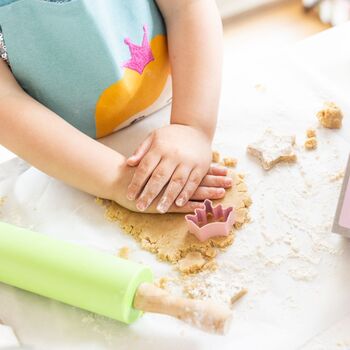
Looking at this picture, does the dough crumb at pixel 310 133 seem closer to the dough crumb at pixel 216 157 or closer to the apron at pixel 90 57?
the dough crumb at pixel 216 157

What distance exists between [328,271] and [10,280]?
1.12ft

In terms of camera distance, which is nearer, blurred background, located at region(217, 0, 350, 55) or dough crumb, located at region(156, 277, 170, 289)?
dough crumb, located at region(156, 277, 170, 289)

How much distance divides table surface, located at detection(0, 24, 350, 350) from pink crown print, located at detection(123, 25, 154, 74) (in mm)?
80

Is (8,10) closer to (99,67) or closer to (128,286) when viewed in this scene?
(99,67)

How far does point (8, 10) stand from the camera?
2.40 feet

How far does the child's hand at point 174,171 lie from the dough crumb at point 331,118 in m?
0.16

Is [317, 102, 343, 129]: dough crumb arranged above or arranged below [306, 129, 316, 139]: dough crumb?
above

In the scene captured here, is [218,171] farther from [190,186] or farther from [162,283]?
[162,283]

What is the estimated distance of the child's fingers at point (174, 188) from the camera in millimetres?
713

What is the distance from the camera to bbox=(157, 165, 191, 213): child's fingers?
713mm

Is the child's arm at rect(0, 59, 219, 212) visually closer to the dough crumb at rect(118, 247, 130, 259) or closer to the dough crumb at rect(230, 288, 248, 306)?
the dough crumb at rect(118, 247, 130, 259)

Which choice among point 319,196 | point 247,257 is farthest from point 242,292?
point 319,196

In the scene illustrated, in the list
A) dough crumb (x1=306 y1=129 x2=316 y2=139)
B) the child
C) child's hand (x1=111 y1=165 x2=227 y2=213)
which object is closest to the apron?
the child

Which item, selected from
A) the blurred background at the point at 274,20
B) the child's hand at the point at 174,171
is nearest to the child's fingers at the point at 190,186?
the child's hand at the point at 174,171
